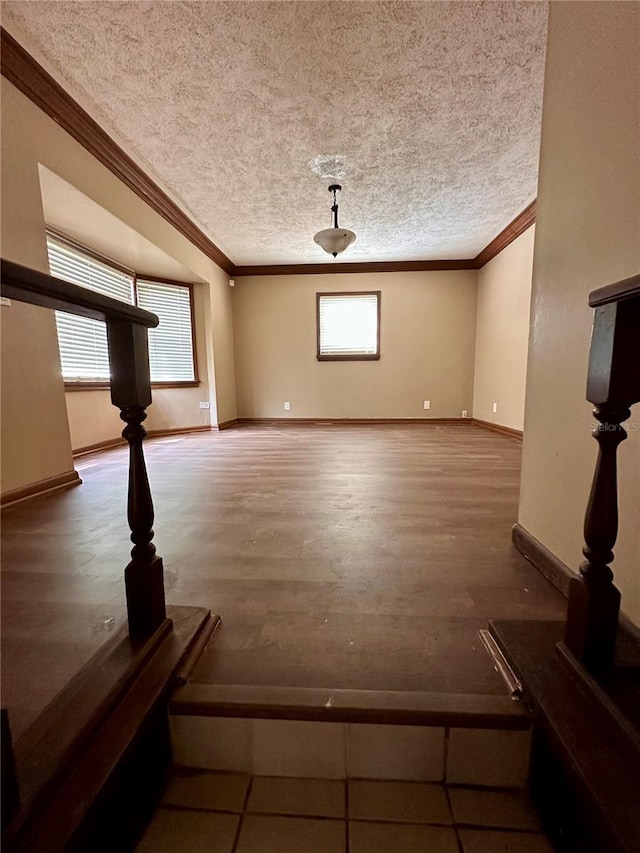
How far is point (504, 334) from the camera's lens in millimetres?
4598

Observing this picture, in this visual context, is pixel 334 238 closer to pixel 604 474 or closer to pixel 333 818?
pixel 604 474

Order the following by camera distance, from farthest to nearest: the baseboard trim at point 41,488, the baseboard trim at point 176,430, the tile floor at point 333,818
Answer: the baseboard trim at point 176,430
the baseboard trim at point 41,488
the tile floor at point 333,818

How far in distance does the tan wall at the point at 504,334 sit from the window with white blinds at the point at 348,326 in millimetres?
1596

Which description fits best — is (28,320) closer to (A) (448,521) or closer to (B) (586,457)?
(A) (448,521)

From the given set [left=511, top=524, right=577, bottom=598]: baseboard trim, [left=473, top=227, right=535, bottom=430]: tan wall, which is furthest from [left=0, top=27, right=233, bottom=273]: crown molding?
[left=473, top=227, right=535, bottom=430]: tan wall

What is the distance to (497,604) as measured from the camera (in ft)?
3.68

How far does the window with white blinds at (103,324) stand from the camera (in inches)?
134

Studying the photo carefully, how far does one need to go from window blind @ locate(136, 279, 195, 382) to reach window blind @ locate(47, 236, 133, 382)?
1.68 feet

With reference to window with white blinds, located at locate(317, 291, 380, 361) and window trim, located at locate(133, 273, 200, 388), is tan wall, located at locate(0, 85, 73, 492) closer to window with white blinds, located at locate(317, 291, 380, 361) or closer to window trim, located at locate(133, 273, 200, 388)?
window trim, located at locate(133, 273, 200, 388)

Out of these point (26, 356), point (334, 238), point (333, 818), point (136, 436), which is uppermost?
point (334, 238)

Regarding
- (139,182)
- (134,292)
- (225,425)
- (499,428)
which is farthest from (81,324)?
(499,428)

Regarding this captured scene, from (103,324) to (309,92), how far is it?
122 inches

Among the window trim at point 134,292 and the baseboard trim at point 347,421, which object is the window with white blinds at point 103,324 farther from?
the baseboard trim at point 347,421

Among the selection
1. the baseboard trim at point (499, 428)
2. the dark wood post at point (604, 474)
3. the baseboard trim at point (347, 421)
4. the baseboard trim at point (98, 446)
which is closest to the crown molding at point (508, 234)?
the baseboard trim at point (499, 428)
